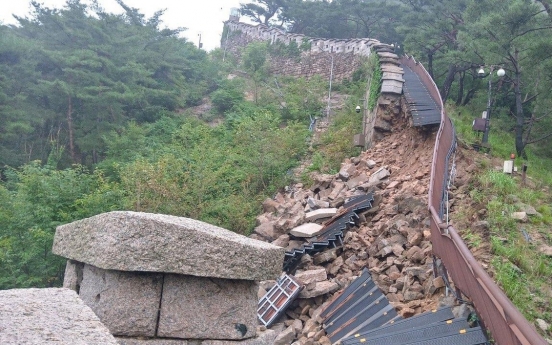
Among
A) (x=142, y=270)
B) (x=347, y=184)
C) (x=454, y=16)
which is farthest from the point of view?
(x=454, y=16)

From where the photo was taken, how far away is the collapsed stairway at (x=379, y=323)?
4438 mm

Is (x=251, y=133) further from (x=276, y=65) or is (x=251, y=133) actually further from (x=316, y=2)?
(x=316, y=2)

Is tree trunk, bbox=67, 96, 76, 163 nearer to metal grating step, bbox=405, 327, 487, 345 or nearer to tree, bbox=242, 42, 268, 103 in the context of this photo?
tree, bbox=242, 42, 268, 103

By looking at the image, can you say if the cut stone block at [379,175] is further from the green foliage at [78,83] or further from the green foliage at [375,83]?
the green foliage at [78,83]

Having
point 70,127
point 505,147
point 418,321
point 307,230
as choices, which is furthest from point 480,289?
point 70,127

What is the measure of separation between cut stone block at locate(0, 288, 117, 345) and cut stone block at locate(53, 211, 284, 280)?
1.30 feet

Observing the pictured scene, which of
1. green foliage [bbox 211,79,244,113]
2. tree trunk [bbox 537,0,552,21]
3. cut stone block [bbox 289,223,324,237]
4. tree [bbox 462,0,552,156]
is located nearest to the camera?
cut stone block [bbox 289,223,324,237]

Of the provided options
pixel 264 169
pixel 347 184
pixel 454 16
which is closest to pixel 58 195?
pixel 264 169

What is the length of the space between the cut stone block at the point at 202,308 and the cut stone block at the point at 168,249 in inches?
6.3

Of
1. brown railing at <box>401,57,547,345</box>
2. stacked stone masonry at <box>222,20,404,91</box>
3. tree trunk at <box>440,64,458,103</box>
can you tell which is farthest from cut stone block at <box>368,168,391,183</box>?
stacked stone masonry at <box>222,20,404,91</box>

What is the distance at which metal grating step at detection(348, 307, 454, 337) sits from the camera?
4.88m

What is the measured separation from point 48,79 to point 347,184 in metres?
18.0

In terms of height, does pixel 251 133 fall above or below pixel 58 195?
above

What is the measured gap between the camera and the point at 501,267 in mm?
6086
